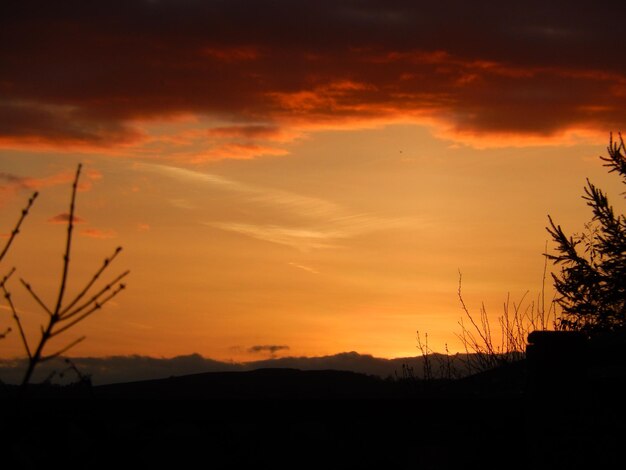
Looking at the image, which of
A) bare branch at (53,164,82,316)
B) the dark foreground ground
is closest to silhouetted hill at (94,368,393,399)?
the dark foreground ground

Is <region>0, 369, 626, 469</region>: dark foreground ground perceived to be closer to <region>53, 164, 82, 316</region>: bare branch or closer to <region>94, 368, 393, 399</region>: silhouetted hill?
<region>53, 164, 82, 316</region>: bare branch

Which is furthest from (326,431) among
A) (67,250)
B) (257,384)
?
(257,384)

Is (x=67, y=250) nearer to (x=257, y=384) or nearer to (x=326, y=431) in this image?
(x=326, y=431)

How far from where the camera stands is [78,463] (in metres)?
5.36

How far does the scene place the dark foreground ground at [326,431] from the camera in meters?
5.38

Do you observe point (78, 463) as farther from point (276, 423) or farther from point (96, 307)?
point (96, 307)

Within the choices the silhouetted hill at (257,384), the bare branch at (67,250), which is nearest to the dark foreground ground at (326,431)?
Answer: the bare branch at (67,250)

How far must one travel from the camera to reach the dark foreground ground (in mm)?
5379

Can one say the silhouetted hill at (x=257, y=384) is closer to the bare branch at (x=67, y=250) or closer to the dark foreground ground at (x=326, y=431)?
the dark foreground ground at (x=326, y=431)

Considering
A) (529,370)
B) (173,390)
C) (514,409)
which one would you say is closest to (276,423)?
(514,409)

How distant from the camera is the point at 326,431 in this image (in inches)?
230

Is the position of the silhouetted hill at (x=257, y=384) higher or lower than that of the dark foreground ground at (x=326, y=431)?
higher

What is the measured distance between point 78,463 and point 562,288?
17.7 meters

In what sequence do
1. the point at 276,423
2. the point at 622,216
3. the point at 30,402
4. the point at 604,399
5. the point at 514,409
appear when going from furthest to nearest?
1. the point at 622,216
2. the point at 604,399
3. the point at 514,409
4. the point at 276,423
5. the point at 30,402
